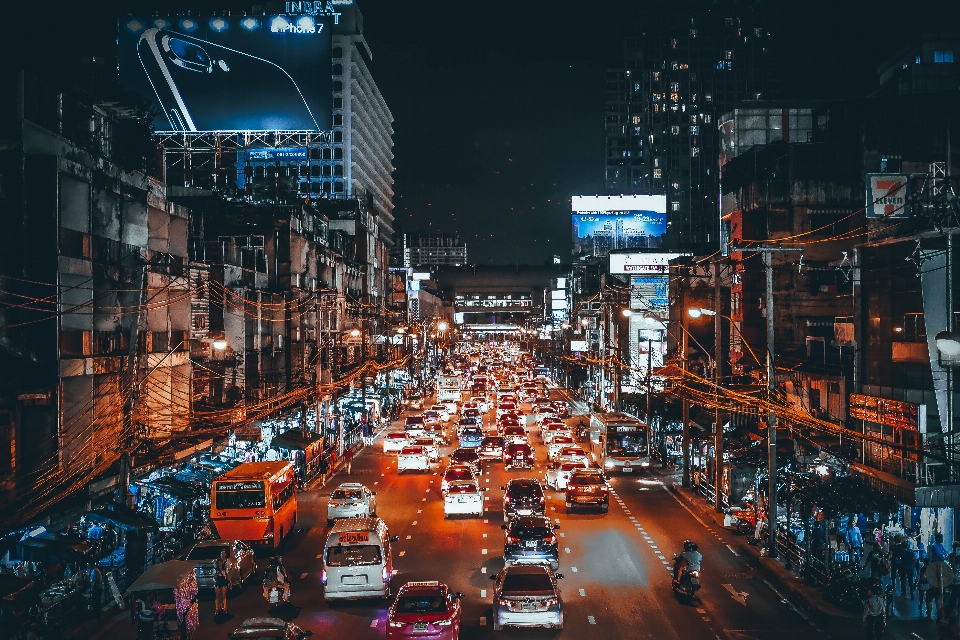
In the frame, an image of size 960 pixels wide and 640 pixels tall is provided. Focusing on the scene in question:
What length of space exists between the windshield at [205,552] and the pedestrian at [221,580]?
0.12 meters

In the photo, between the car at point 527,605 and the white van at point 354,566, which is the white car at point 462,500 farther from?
the car at point 527,605

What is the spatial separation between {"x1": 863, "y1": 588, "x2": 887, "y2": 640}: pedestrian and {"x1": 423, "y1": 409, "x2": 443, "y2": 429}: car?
42.4m

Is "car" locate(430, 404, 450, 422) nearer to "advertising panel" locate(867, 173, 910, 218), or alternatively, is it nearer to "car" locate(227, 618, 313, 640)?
"advertising panel" locate(867, 173, 910, 218)

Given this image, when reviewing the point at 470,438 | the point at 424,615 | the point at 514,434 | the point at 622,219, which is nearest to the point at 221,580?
the point at 424,615

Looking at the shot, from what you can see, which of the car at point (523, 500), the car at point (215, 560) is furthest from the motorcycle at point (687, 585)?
the car at point (215, 560)

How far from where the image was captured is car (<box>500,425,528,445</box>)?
166 feet

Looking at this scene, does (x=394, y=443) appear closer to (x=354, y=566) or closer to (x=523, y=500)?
(x=523, y=500)

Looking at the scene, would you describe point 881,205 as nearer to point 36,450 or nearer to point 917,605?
point 917,605

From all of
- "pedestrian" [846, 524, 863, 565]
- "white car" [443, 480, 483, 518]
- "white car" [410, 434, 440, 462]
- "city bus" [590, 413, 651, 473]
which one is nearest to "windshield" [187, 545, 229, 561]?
"white car" [443, 480, 483, 518]

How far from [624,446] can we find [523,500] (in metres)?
15.9

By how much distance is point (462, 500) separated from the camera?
103ft

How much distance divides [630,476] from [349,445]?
17.9m

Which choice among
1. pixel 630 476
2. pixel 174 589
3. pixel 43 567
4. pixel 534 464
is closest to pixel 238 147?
pixel 534 464

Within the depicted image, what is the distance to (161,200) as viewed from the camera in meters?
33.3
